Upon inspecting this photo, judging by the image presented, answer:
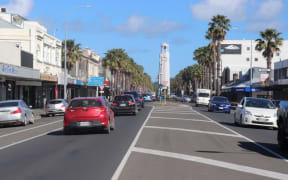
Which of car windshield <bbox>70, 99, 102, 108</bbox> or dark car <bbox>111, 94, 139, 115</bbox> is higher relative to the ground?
car windshield <bbox>70, 99, 102, 108</bbox>

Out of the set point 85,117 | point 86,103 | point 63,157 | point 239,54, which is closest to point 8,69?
point 86,103

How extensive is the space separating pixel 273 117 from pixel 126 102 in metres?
12.6

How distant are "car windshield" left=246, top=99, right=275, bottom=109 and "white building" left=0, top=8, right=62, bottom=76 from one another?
1321 inches

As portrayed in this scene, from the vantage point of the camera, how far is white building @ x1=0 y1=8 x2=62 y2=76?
50.4 m

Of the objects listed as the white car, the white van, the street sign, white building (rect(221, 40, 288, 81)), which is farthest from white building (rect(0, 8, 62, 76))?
white building (rect(221, 40, 288, 81))

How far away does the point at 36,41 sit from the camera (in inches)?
2024

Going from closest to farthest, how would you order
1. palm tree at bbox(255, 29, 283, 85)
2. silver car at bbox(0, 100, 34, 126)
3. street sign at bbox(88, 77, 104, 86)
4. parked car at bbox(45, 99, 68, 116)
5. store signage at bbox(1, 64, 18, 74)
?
silver car at bbox(0, 100, 34, 126) < store signage at bbox(1, 64, 18, 74) < parked car at bbox(45, 99, 68, 116) < palm tree at bbox(255, 29, 283, 85) < street sign at bbox(88, 77, 104, 86)

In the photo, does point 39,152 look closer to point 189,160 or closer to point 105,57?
point 189,160

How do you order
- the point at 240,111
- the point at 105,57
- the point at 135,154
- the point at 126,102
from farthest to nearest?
the point at 105,57
the point at 126,102
the point at 240,111
the point at 135,154

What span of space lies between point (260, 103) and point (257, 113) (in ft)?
4.79

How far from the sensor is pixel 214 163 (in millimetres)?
10156

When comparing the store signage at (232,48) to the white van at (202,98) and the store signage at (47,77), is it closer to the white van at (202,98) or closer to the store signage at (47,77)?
the white van at (202,98)

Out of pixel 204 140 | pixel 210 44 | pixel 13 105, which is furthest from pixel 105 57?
pixel 204 140

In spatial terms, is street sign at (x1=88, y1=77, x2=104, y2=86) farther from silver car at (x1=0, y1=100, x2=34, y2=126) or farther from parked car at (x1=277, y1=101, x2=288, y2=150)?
parked car at (x1=277, y1=101, x2=288, y2=150)
